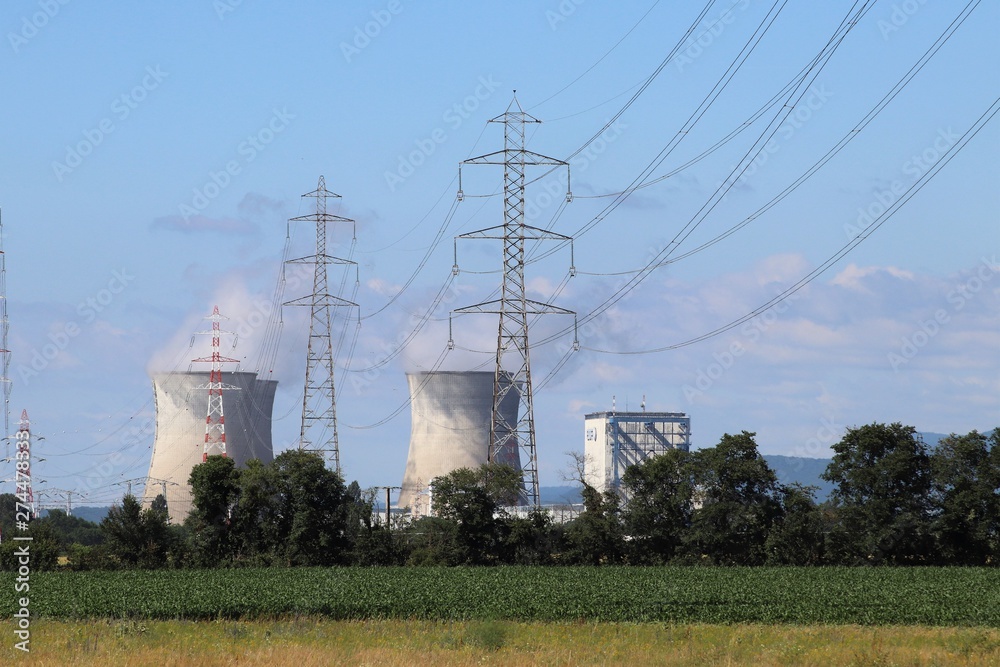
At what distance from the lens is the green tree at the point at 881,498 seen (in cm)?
3956

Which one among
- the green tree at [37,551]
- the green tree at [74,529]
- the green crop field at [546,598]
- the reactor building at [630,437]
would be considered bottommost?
the green crop field at [546,598]

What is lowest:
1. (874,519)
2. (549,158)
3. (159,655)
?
(159,655)

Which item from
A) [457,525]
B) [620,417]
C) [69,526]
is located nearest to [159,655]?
[457,525]

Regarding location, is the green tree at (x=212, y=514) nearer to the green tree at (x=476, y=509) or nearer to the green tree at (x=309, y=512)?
the green tree at (x=309, y=512)

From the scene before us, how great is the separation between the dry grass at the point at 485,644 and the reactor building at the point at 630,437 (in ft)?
319

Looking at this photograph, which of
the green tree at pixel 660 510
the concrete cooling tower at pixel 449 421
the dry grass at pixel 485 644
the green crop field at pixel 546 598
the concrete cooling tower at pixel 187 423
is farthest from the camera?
the concrete cooling tower at pixel 449 421

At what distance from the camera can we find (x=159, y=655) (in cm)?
1891

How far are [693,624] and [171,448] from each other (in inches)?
1994

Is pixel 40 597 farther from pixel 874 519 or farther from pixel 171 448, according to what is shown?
pixel 171 448

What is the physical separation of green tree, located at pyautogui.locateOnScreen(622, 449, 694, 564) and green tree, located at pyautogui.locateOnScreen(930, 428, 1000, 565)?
7.75 m

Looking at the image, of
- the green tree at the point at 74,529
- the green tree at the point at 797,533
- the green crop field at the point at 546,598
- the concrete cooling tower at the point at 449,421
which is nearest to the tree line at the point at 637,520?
the green tree at the point at 797,533

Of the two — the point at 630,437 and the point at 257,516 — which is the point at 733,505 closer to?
the point at 257,516

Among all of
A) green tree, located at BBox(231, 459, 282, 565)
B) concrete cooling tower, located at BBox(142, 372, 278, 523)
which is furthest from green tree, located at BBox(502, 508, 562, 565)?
concrete cooling tower, located at BBox(142, 372, 278, 523)

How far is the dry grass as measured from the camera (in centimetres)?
1881
